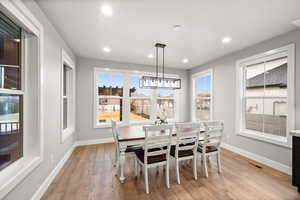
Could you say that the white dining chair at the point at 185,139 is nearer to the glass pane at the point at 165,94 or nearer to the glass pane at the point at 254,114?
the glass pane at the point at 254,114

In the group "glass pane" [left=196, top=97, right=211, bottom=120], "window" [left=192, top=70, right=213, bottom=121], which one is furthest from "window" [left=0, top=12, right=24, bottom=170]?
"glass pane" [left=196, top=97, right=211, bottom=120]

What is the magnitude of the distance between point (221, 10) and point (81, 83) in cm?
394

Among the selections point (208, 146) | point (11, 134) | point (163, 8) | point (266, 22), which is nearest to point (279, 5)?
point (266, 22)

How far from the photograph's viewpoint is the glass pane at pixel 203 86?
4648 millimetres

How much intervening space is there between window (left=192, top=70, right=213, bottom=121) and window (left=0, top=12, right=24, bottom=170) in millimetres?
4585

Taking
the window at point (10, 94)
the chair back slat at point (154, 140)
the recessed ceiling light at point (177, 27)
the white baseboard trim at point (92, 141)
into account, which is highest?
the recessed ceiling light at point (177, 27)

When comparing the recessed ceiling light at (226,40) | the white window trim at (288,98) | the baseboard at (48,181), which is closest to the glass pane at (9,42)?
the baseboard at (48,181)

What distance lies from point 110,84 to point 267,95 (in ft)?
14.1

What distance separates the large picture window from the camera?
105 inches

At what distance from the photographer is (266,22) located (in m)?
2.24

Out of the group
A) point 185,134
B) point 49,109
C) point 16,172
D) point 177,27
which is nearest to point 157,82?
point 177,27

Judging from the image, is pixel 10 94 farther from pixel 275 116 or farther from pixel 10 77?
pixel 275 116

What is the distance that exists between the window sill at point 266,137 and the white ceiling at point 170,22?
2127mm

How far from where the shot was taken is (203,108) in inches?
192
